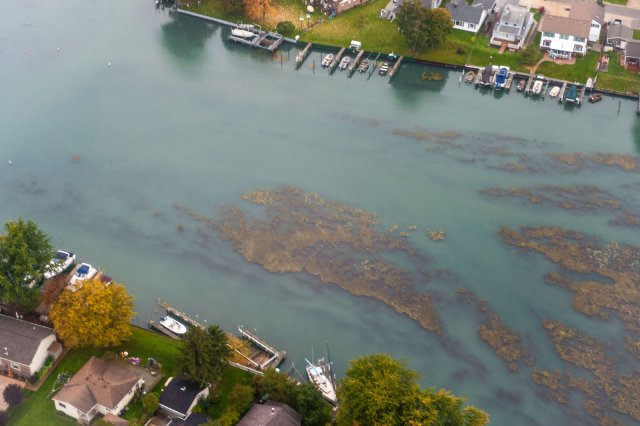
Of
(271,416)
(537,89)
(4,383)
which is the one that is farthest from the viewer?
(537,89)

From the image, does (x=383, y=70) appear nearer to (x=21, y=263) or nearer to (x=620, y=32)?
(x=620, y=32)

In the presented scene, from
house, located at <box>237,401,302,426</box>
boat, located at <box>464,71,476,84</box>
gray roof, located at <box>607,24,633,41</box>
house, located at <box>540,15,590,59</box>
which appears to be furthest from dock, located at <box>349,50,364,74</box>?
house, located at <box>237,401,302,426</box>

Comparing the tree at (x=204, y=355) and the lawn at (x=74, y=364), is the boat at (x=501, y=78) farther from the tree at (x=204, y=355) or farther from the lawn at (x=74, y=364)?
the tree at (x=204, y=355)

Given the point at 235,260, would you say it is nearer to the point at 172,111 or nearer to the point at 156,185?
the point at 156,185

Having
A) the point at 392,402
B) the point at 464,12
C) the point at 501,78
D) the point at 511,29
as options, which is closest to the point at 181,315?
the point at 392,402

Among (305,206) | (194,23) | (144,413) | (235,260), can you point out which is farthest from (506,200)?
(194,23)

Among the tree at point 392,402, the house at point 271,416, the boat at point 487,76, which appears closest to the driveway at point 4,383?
the house at point 271,416
